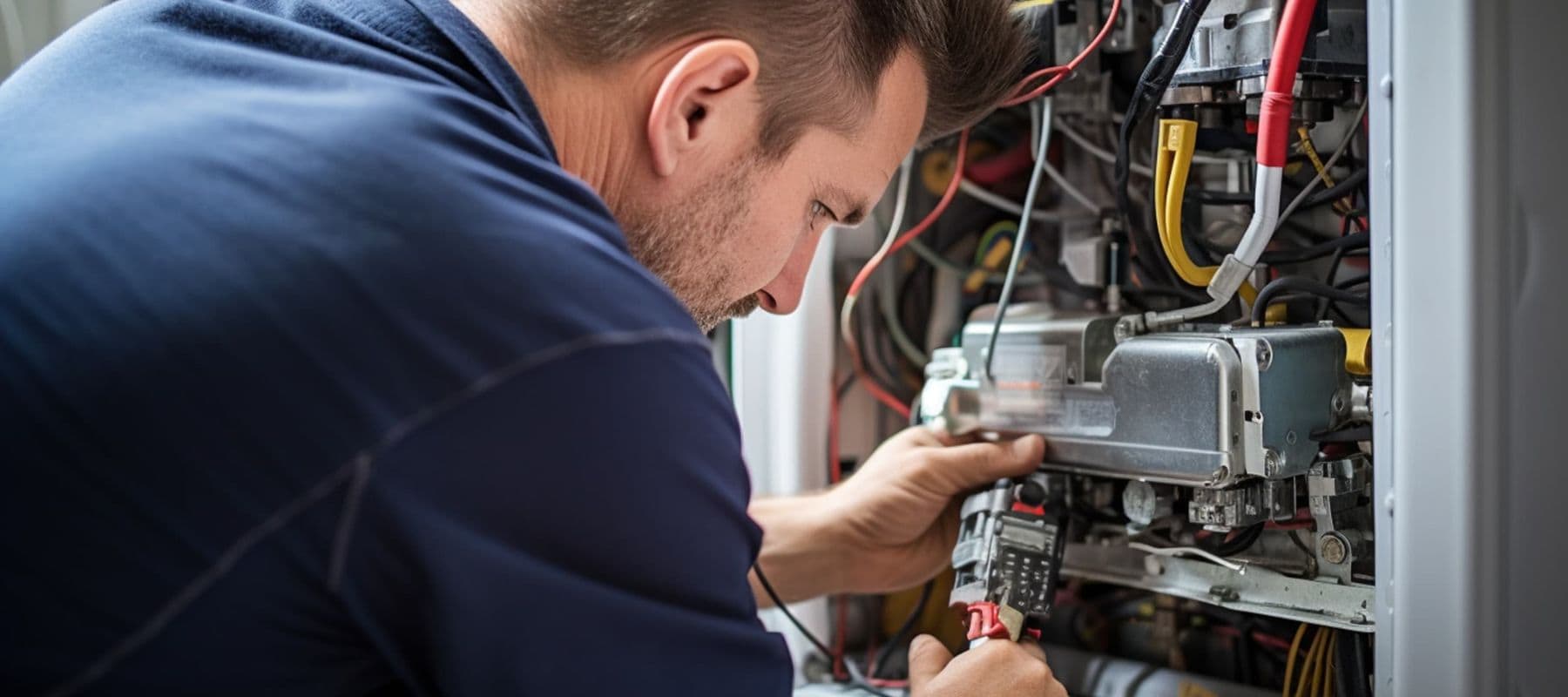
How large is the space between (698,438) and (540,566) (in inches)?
5.1

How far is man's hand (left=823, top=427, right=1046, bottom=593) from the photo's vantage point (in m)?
1.45

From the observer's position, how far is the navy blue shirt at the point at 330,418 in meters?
0.66

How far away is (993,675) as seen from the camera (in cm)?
120

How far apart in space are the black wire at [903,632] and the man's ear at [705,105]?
0.87 meters

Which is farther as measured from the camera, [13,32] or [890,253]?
[890,253]

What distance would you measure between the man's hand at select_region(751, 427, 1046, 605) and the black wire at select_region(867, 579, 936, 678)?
88 millimetres

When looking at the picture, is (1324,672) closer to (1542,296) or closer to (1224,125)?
(1542,296)

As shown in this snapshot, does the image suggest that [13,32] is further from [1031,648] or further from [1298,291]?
[1298,291]

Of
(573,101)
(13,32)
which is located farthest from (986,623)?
(13,32)

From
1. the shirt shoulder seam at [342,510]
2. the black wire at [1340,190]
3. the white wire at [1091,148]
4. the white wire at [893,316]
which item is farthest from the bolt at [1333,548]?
the shirt shoulder seam at [342,510]

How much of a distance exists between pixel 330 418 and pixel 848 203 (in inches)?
24.3

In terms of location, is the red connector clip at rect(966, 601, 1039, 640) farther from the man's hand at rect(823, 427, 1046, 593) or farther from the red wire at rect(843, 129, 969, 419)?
the red wire at rect(843, 129, 969, 419)

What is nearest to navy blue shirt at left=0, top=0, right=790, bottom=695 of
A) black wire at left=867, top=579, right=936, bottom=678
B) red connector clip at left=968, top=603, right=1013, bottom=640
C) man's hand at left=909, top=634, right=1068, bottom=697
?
man's hand at left=909, top=634, right=1068, bottom=697

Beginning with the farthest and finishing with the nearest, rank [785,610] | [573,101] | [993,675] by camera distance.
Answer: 1. [785,610]
2. [993,675]
3. [573,101]
